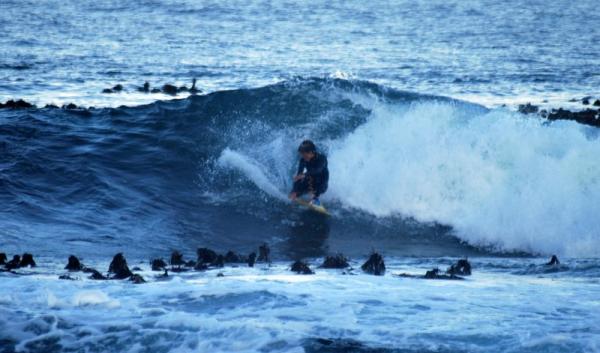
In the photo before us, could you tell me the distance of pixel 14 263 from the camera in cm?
1149

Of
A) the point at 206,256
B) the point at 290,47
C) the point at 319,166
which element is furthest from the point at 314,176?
the point at 290,47

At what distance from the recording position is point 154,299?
9.69 metres

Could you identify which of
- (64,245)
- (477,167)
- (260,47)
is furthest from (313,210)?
(260,47)

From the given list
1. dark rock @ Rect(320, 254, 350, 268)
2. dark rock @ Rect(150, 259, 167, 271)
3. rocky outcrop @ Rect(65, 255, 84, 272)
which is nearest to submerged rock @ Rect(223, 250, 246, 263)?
dark rock @ Rect(150, 259, 167, 271)

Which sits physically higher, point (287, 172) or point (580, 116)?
point (580, 116)

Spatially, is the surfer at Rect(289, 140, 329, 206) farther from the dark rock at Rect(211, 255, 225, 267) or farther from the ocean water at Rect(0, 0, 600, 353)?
the dark rock at Rect(211, 255, 225, 267)

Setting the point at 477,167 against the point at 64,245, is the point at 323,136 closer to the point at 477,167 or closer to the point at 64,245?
the point at 477,167

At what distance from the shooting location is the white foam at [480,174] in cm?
1598

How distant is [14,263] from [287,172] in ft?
25.1

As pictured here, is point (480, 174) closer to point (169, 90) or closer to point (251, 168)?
point (251, 168)

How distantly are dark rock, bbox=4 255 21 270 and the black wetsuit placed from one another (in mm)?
6083

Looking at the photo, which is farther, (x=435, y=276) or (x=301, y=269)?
(x=301, y=269)

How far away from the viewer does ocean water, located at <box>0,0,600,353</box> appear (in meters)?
8.94

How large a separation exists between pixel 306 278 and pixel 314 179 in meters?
5.56
